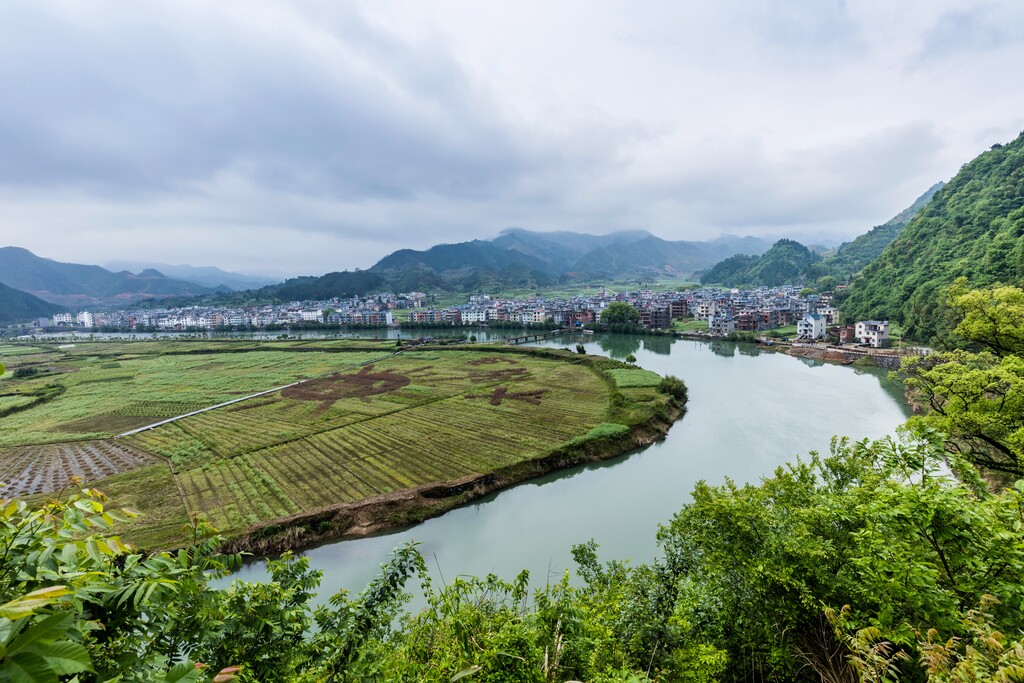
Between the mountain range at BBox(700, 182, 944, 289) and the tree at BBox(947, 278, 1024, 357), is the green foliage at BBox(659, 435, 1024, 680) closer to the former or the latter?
the tree at BBox(947, 278, 1024, 357)

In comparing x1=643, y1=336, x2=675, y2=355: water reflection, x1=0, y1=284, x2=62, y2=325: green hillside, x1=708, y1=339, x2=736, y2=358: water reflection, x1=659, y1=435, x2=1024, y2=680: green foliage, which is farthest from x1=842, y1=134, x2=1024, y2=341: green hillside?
x1=0, y1=284, x2=62, y2=325: green hillside

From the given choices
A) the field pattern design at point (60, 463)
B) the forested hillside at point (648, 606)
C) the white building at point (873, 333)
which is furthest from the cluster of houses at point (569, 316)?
the field pattern design at point (60, 463)

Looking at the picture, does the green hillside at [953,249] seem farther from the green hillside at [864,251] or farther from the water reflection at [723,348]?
the green hillside at [864,251]

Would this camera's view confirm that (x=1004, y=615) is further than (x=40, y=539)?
Yes

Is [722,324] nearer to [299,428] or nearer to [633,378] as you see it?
[633,378]

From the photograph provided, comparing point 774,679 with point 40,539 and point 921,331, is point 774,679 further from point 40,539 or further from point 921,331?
point 921,331

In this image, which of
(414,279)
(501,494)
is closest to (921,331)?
(501,494)
